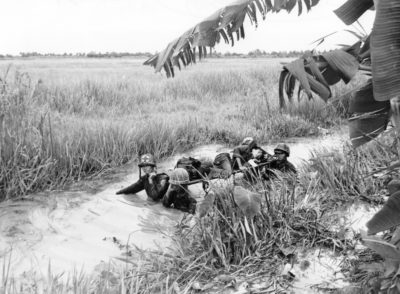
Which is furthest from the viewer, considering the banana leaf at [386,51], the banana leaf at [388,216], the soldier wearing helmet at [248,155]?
the soldier wearing helmet at [248,155]

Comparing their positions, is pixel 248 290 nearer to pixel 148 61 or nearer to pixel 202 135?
pixel 148 61

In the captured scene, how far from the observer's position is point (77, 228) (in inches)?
120

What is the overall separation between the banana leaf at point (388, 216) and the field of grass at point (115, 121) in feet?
8.88

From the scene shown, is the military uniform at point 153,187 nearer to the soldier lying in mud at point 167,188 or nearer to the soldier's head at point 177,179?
the soldier lying in mud at point 167,188

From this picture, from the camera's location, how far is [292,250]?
2.46 metres

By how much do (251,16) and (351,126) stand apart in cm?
80

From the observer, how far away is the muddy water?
102 inches

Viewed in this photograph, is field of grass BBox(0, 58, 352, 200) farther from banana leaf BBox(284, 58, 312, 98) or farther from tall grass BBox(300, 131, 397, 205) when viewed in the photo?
banana leaf BBox(284, 58, 312, 98)

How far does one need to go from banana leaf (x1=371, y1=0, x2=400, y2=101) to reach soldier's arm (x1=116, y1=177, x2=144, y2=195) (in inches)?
97.1

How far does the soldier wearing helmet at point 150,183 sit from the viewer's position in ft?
11.4

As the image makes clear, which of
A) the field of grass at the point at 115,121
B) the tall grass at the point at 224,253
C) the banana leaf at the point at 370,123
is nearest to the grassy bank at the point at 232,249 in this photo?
the tall grass at the point at 224,253

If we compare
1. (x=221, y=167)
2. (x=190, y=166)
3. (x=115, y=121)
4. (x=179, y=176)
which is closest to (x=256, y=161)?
(x=221, y=167)

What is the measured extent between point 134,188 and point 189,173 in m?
0.49

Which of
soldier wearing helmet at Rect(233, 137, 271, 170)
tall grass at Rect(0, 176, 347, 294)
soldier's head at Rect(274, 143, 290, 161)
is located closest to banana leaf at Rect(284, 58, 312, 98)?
tall grass at Rect(0, 176, 347, 294)
